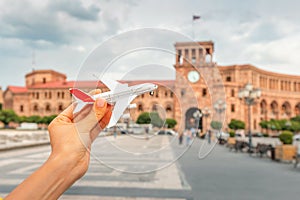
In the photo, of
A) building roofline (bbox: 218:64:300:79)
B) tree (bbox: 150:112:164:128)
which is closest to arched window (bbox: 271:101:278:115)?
building roofline (bbox: 218:64:300:79)

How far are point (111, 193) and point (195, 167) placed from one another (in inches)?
215

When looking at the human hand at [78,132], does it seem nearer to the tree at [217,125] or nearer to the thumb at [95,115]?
the thumb at [95,115]

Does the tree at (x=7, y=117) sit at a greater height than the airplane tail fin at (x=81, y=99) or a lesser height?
lesser

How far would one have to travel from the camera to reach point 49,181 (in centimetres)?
152

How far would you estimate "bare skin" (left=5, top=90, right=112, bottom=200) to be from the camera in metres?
1.49

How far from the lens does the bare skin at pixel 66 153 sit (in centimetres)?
149

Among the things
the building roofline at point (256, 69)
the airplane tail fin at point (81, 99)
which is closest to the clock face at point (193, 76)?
the airplane tail fin at point (81, 99)

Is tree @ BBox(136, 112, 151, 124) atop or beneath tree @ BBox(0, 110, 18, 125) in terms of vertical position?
atop

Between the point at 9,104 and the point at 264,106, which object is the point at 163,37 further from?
the point at 9,104

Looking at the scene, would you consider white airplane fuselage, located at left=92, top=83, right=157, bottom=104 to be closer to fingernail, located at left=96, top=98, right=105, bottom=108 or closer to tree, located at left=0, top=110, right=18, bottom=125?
fingernail, located at left=96, top=98, right=105, bottom=108

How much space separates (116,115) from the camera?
2.04 metres

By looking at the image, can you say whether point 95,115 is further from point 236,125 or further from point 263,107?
point 263,107

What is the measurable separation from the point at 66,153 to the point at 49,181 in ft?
0.55

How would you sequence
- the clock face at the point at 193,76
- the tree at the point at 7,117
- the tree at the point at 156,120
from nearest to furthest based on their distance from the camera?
the tree at the point at 156,120
the clock face at the point at 193,76
the tree at the point at 7,117
